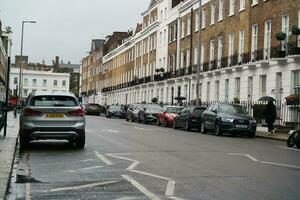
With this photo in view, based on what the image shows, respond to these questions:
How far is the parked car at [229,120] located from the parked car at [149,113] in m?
13.9

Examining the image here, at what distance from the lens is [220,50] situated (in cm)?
4978

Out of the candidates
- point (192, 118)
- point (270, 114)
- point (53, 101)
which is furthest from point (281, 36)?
point (53, 101)

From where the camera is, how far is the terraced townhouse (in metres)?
36.8

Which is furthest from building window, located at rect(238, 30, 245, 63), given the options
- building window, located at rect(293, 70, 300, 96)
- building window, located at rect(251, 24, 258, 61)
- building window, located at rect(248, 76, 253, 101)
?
building window, located at rect(293, 70, 300, 96)

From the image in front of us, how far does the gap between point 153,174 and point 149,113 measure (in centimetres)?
3279

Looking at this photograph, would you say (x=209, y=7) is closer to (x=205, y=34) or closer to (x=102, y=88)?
(x=205, y=34)


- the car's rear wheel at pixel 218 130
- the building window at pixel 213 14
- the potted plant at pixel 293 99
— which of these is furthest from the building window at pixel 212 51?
the car's rear wheel at pixel 218 130

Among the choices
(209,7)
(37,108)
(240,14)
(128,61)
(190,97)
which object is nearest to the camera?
(37,108)

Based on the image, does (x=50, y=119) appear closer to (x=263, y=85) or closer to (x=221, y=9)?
(x=263, y=85)

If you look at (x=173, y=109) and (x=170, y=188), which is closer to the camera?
(x=170, y=188)

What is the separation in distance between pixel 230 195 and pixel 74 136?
910 cm

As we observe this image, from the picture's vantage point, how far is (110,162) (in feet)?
45.2

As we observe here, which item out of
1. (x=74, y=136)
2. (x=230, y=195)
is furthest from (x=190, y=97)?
(x=230, y=195)

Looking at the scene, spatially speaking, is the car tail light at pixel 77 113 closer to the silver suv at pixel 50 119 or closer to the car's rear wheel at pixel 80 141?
the silver suv at pixel 50 119
